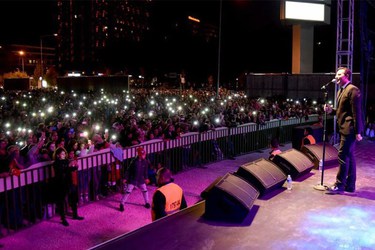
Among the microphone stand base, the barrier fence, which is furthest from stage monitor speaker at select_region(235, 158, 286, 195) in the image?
the barrier fence

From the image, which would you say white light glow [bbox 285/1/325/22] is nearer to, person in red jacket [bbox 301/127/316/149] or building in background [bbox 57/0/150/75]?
person in red jacket [bbox 301/127/316/149]

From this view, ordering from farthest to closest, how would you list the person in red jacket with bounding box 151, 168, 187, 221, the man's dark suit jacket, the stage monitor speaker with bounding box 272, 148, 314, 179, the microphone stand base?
the stage monitor speaker with bounding box 272, 148, 314, 179, the microphone stand base, the man's dark suit jacket, the person in red jacket with bounding box 151, 168, 187, 221

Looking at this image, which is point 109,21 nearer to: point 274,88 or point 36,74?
point 36,74

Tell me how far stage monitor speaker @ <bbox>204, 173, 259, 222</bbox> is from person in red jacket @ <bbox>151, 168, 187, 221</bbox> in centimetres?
55

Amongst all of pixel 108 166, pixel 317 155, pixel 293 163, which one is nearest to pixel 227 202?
pixel 293 163

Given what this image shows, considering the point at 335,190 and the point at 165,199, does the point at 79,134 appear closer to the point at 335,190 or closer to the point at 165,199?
the point at 165,199

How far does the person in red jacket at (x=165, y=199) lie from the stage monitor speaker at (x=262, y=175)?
1.09 metres

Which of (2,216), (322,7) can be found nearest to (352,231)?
(2,216)

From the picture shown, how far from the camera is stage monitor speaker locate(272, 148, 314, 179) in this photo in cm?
695

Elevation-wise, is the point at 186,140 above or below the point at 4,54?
below

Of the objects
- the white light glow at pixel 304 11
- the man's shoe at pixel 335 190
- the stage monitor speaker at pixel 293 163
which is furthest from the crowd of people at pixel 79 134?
the white light glow at pixel 304 11

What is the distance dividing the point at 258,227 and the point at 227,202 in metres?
0.48

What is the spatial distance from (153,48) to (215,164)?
2018 inches

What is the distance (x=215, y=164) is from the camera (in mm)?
12977
